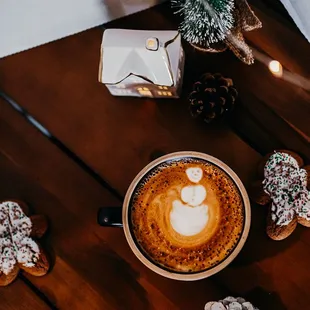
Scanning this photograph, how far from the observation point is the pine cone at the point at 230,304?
0.97 metres

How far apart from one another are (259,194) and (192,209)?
0.10 meters

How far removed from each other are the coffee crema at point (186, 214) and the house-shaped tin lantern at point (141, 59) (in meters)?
0.12

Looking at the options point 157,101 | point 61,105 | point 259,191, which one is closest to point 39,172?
point 61,105

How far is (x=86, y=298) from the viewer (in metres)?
1.06

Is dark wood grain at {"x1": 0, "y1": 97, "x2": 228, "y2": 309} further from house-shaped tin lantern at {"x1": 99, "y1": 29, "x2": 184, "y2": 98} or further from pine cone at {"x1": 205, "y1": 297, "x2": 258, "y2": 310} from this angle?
house-shaped tin lantern at {"x1": 99, "y1": 29, "x2": 184, "y2": 98}

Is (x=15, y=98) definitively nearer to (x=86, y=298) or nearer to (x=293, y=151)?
(x=86, y=298)

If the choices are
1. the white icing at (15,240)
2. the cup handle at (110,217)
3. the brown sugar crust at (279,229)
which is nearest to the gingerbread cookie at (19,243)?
the white icing at (15,240)

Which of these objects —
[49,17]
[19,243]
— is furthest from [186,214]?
[49,17]

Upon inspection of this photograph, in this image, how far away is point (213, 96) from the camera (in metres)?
1.03

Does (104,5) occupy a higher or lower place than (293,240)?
higher

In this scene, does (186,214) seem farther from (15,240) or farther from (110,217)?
(15,240)

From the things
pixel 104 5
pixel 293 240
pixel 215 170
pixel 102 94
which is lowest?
pixel 293 240

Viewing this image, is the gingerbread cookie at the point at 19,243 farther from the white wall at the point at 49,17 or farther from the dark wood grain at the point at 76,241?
the white wall at the point at 49,17

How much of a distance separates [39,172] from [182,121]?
0.23 meters
